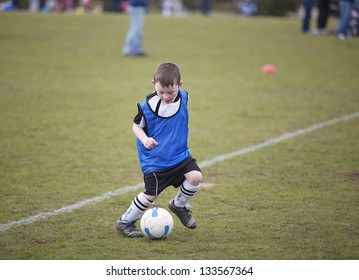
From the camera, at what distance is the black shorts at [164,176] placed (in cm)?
532

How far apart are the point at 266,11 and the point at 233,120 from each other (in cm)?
3093

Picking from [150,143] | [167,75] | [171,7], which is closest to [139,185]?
[150,143]

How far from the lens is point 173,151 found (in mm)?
5320

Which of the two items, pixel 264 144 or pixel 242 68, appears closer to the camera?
pixel 264 144

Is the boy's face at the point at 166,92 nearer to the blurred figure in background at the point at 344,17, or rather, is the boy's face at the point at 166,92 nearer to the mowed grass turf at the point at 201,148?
the mowed grass turf at the point at 201,148

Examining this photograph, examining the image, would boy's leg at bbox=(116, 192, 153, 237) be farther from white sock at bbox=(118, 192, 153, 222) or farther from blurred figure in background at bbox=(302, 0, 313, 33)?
blurred figure in background at bbox=(302, 0, 313, 33)

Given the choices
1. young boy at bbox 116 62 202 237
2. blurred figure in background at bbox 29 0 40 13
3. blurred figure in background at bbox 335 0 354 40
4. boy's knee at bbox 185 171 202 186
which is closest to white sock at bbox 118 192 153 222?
young boy at bbox 116 62 202 237

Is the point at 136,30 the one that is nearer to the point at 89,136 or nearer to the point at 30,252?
the point at 89,136

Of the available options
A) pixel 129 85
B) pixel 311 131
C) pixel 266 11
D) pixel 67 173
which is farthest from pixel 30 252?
pixel 266 11

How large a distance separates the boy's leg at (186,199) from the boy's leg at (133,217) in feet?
0.89

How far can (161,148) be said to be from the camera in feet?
17.4

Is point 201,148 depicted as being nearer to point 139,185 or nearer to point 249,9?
point 139,185

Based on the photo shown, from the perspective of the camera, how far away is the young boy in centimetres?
529

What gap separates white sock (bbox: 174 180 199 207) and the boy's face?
71 cm
